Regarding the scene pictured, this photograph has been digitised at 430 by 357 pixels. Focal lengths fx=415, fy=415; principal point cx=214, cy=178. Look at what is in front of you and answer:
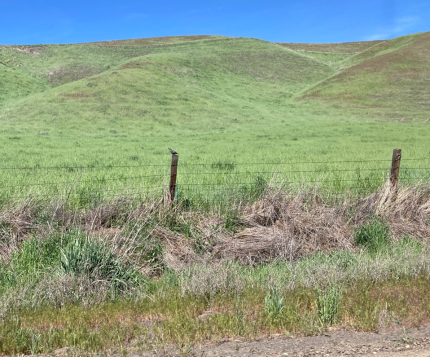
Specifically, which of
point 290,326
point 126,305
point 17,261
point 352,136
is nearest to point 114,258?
point 126,305

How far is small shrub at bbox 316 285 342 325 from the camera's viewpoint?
4992 millimetres

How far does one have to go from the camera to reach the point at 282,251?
8.12 meters

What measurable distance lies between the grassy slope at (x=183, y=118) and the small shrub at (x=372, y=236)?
16.5 ft

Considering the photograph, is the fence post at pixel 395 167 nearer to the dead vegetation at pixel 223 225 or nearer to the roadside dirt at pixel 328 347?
the dead vegetation at pixel 223 225

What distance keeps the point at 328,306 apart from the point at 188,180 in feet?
24.5

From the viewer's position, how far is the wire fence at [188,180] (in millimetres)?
9594

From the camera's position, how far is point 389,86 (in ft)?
180

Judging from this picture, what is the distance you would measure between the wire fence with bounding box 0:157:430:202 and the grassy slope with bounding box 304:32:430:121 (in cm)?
3217

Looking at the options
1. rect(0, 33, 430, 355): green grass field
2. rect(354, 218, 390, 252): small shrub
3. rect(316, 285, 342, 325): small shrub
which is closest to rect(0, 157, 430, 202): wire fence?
rect(0, 33, 430, 355): green grass field

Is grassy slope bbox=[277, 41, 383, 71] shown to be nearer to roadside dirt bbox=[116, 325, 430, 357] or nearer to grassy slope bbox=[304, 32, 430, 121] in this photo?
grassy slope bbox=[304, 32, 430, 121]

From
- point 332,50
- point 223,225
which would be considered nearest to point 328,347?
point 223,225

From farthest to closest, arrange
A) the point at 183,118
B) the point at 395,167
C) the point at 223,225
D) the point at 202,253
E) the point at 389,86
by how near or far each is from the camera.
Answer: the point at 389,86 → the point at 183,118 → the point at 395,167 → the point at 223,225 → the point at 202,253

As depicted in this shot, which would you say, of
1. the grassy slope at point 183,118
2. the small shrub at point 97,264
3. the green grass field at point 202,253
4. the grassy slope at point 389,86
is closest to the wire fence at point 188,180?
the green grass field at point 202,253

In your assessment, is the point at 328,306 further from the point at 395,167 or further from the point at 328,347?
the point at 395,167
